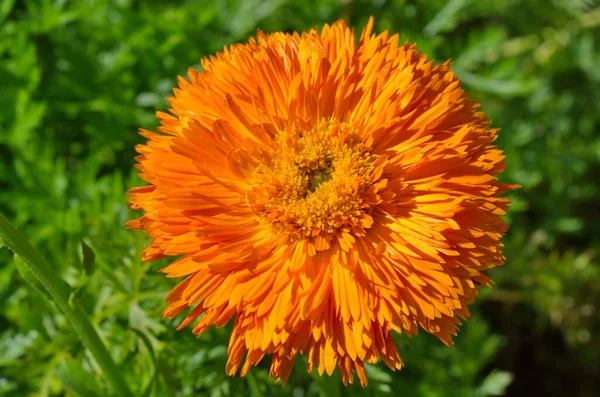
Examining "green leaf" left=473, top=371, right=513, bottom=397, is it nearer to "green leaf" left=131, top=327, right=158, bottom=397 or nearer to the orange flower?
the orange flower

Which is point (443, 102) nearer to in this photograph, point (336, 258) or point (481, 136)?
point (481, 136)

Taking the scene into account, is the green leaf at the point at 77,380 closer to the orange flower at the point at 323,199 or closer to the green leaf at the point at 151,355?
the green leaf at the point at 151,355

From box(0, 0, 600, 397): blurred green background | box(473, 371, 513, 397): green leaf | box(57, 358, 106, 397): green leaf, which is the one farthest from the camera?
box(473, 371, 513, 397): green leaf

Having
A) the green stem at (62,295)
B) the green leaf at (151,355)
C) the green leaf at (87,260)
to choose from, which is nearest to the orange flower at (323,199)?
the green leaf at (87,260)

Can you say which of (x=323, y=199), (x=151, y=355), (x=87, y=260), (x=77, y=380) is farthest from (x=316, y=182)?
(x=77, y=380)

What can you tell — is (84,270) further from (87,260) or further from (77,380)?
(77,380)

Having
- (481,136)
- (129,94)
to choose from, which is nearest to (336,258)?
(481,136)

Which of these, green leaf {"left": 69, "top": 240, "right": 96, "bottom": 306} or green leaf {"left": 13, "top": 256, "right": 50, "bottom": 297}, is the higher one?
green leaf {"left": 13, "top": 256, "right": 50, "bottom": 297}

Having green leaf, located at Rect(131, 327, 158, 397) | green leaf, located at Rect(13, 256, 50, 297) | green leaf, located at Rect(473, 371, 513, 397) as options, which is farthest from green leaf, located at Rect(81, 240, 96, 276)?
green leaf, located at Rect(473, 371, 513, 397)
